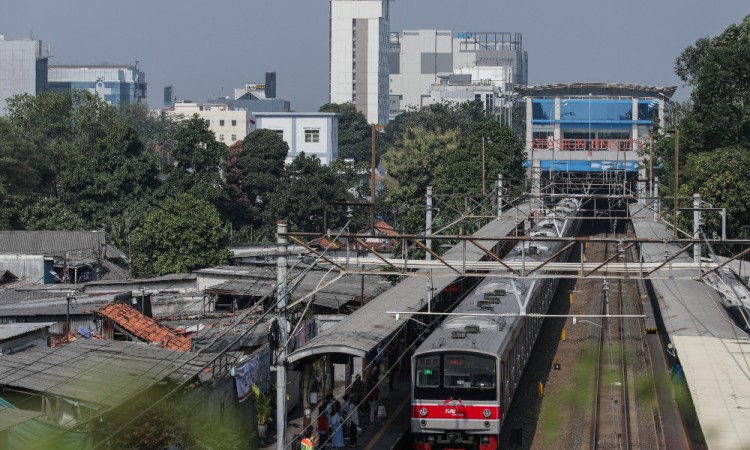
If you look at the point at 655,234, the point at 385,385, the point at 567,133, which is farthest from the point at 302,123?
the point at 385,385

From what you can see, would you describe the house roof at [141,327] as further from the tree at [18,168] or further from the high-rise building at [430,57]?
the high-rise building at [430,57]

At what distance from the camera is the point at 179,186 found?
39812 millimetres

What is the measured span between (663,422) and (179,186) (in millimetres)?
27081

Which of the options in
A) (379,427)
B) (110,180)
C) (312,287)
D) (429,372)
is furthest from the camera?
(110,180)

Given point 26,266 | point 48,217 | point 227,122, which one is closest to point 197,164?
point 48,217

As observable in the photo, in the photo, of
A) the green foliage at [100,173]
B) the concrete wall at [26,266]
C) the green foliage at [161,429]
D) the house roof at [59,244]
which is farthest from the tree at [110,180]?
the green foliage at [161,429]

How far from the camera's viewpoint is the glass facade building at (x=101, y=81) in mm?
119500

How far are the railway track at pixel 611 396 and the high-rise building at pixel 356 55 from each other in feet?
266

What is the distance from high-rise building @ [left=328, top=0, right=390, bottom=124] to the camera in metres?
104

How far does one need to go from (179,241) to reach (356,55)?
76.3 metres

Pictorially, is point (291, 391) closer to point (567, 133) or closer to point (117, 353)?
Result: point (117, 353)

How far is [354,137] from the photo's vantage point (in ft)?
237

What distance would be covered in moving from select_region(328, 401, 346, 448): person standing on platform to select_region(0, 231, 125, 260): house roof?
17929mm

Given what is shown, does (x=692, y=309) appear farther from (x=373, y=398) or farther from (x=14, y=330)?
(x=14, y=330)
